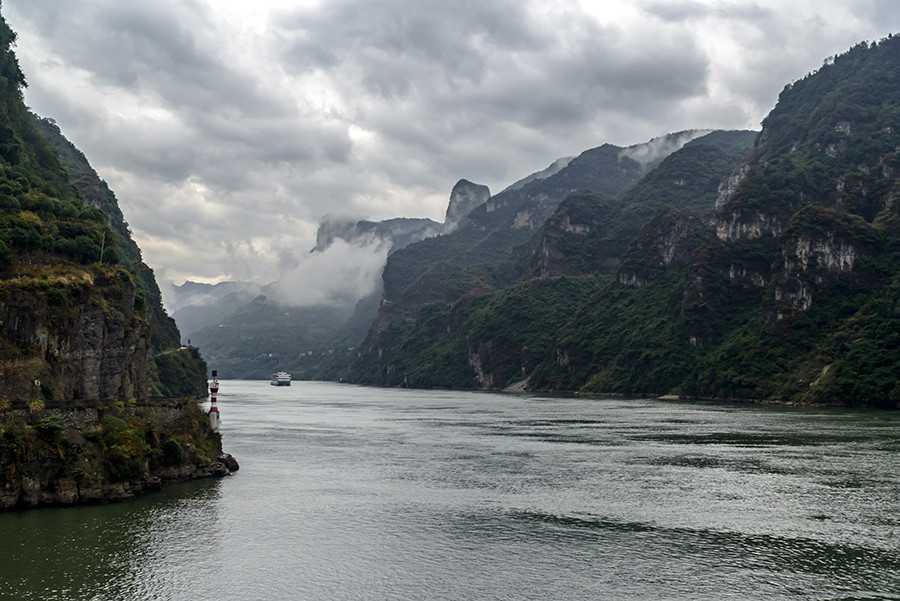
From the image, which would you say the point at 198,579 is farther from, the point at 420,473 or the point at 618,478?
the point at 618,478

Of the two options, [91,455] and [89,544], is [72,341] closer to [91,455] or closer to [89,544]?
[91,455]

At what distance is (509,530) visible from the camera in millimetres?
51719

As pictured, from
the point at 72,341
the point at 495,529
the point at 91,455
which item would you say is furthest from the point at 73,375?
the point at 495,529

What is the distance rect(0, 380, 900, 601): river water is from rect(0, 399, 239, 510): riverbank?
6.39 feet

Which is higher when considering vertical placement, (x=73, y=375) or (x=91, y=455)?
(x=73, y=375)

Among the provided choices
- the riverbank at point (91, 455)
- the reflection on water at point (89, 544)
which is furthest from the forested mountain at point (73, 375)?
the reflection on water at point (89, 544)

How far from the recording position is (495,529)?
171 feet

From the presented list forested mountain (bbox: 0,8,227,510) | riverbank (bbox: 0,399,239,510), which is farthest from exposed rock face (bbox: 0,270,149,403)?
riverbank (bbox: 0,399,239,510)

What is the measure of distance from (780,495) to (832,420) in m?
80.6

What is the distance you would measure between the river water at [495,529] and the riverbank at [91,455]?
1949 mm

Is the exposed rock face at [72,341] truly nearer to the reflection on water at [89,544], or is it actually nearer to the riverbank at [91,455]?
the riverbank at [91,455]

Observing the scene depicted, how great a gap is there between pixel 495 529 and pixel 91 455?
112 feet

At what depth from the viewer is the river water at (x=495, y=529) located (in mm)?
38875

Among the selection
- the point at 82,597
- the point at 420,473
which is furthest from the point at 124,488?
the point at 420,473
